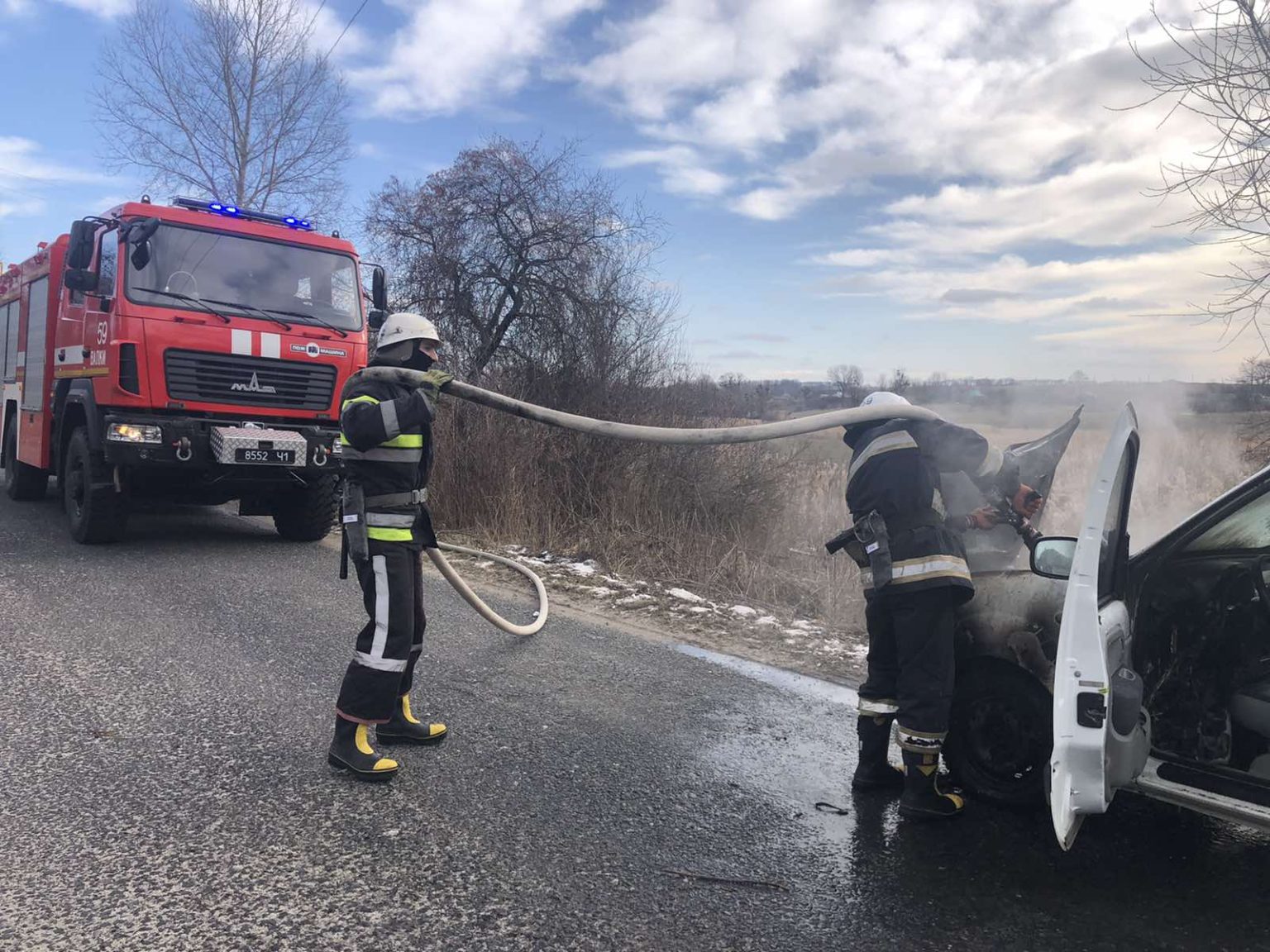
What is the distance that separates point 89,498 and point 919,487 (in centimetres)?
708

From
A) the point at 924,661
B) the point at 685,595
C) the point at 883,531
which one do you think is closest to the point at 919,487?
the point at 883,531

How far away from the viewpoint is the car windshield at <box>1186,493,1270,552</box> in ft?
10.0

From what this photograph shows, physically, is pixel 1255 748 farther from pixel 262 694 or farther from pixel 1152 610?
pixel 262 694

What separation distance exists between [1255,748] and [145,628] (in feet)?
18.3

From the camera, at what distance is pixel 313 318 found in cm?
797

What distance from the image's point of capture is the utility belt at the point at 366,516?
3559mm

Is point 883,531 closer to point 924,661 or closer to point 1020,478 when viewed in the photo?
point 924,661

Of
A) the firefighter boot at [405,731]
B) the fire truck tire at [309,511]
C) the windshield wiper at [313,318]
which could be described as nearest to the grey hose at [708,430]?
the firefighter boot at [405,731]

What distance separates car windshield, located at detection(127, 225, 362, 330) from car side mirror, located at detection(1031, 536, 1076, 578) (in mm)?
6754

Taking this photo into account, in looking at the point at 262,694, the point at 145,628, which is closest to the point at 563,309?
the point at 145,628

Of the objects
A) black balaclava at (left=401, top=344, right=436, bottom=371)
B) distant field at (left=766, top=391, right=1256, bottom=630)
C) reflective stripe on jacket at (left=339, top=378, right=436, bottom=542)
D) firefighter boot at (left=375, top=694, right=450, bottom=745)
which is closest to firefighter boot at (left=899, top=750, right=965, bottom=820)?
distant field at (left=766, top=391, right=1256, bottom=630)

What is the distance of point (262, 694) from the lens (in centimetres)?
425

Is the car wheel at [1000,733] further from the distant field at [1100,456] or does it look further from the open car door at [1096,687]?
the distant field at [1100,456]

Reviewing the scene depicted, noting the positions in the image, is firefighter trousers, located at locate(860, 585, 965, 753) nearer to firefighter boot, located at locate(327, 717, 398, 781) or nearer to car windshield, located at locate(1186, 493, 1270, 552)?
car windshield, located at locate(1186, 493, 1270, 552)
